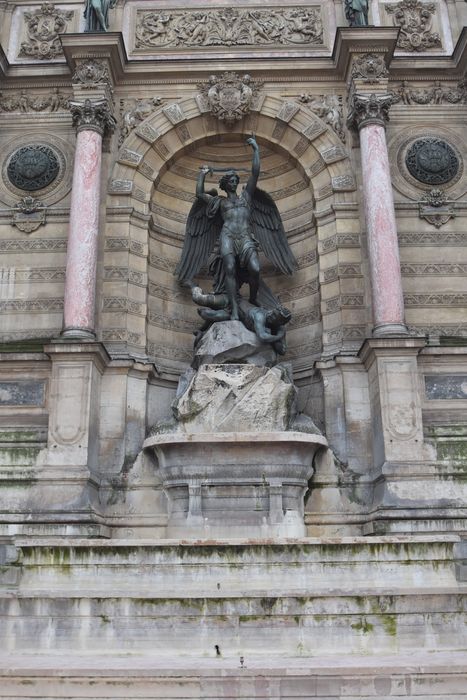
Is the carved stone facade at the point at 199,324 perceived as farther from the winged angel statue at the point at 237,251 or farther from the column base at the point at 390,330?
the winged angel statue at the point at 237,251

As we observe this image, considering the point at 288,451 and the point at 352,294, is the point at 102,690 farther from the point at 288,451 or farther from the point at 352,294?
the point at 352,294

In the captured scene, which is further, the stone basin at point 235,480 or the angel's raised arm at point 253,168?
the angel's raised arm at point 253,168

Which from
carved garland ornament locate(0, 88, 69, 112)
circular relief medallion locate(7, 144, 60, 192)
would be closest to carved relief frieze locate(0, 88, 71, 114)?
carved garland ornament locate(0, 88, 69, 112)

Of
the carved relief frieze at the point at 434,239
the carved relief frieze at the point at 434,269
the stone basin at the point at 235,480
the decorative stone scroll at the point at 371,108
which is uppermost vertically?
the decorative stone scroll at the point at 371,108

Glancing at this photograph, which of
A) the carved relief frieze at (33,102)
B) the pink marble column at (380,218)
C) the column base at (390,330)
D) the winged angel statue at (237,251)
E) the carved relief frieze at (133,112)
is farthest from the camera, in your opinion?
the carved relief frieze at (33,102)

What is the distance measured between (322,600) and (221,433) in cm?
478

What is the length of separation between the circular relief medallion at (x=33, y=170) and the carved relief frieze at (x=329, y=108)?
5595mm

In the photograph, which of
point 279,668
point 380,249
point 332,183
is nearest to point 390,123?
point 332,183

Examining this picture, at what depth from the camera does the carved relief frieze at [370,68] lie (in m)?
14.8

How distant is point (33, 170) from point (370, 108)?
714cm

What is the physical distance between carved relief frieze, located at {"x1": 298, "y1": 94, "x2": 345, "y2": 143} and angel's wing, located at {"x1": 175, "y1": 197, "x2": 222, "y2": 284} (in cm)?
323

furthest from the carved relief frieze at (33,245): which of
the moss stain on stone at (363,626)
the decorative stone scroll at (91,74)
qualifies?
the moss stain on stone at (363,626)

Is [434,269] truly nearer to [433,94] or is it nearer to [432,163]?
[432,163]

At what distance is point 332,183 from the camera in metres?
15.0
